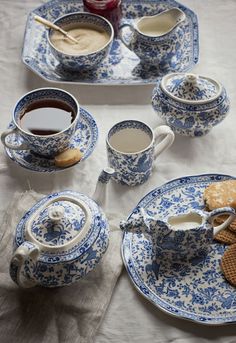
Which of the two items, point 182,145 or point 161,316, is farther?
point 182,145

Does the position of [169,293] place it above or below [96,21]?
below

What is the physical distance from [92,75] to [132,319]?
56 cm

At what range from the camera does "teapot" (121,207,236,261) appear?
817 mm

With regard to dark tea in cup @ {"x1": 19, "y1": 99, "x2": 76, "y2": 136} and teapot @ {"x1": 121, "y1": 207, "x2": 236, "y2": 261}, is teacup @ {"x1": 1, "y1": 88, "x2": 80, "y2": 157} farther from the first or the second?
teapot @ {"x1": 121, "y1": 207, "x2": 236, "y2": 261}

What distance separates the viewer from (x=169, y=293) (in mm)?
832

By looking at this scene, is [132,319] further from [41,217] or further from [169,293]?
[41,217]

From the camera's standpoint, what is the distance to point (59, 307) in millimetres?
834

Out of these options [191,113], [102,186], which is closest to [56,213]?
[102,186]

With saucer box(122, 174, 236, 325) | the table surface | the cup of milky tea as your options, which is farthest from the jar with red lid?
saucer box(122, 174, 236, 325)

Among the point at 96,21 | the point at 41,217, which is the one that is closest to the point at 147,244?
the point at 41,217

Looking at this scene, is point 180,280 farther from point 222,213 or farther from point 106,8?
point 106,8

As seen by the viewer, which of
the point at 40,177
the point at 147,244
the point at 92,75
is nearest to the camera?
the point at 147,244

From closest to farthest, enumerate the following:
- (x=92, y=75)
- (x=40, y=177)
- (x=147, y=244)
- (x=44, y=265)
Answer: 1. (x=44, y=265)
2. (x=147, y=244)
3. (x=40, y=177)
4. (x=92, y=75)

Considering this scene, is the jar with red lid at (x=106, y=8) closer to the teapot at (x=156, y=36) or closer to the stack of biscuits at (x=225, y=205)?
the teapot at (x=156, y=36)
